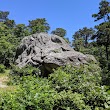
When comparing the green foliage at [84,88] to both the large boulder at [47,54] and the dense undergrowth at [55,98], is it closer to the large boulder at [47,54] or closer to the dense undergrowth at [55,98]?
the dense undergrowth at [55,98]

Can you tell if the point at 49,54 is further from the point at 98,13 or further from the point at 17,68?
the point at 98,13

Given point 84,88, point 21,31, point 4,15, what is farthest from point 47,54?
point 4,15

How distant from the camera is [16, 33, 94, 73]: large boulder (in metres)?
15.0

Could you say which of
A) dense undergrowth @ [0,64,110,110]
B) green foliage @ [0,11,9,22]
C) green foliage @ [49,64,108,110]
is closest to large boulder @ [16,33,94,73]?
green foliage @ [49,64,108,110]

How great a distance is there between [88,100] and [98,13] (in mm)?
22972

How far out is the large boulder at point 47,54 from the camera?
15.0 metres

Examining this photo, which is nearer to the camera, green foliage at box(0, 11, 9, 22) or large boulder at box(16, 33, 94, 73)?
large boulder at box(16, 33, 94, 73)

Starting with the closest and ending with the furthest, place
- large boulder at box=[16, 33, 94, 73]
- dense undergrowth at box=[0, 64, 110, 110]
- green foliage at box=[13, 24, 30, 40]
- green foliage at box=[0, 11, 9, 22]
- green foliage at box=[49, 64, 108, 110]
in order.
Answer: dense undergrowth at box=[0, 64, 110, 110], green foliage at box=[49, 64, 108, 110], large boulder at box=[16, 33, 94, 73], green foliage at box=[13, 24, 30, 40], green foliage at box=[0, 11, 9, 22]

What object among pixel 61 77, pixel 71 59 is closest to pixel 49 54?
pixel 71 59

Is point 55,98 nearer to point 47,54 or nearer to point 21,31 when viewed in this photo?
point 47,54

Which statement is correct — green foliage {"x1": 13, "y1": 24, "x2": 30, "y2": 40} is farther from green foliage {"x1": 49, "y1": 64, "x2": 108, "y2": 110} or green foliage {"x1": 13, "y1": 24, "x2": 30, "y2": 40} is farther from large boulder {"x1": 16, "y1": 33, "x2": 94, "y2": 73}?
green foliage {"x1": 49, "y1": 64, "x2": 108, "y2": 110}

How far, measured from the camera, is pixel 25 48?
1961cm

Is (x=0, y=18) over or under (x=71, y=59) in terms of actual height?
over

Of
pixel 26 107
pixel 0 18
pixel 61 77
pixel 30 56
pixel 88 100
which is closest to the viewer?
pixel 26 107
